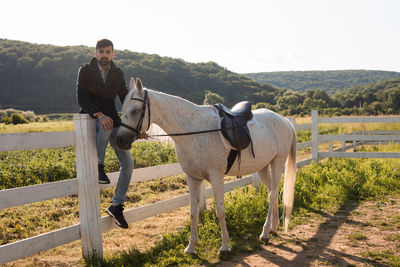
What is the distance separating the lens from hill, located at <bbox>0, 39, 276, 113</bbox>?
74875mm

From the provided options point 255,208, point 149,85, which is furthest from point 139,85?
point 149,85

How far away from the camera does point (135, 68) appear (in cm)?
8844

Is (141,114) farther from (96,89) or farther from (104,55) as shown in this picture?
(104,55)

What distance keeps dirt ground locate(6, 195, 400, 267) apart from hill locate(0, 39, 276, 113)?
241 feet

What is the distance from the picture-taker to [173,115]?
11.3 ft

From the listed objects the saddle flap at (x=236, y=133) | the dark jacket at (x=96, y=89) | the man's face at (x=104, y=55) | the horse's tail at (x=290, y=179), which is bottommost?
the horse's tail at (x=290, y=179)

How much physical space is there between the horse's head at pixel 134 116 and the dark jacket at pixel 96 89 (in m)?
0.31

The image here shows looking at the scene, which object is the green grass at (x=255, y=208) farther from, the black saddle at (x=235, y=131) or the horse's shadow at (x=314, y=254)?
the black saddle at (x=235, y=131)

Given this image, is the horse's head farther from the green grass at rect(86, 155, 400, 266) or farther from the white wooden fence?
the green grass at rect(86, 155, 400, 266)

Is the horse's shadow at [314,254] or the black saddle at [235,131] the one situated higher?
the black saddle at [235,131]

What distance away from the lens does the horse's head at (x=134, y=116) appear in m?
3.05

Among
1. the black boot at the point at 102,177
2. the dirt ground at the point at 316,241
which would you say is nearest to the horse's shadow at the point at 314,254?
the dirt ground at the point at 316,241

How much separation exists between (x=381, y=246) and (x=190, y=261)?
7.46 ft

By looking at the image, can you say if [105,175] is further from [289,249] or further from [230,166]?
[289,249]
